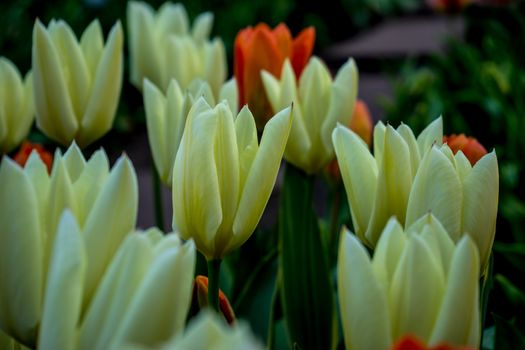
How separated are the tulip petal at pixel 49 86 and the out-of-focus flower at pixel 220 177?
0.36m

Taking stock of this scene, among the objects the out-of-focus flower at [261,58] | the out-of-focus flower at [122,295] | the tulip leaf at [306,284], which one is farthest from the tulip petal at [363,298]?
the out-of-focus flower at [261,58]

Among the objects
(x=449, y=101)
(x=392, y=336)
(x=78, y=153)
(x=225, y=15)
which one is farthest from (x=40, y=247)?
(x=225, y=15)

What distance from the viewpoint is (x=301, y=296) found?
1.07 metres

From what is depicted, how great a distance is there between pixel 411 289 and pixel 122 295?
0.61 feet

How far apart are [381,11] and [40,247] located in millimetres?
7907

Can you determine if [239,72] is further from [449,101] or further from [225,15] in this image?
[225,15]

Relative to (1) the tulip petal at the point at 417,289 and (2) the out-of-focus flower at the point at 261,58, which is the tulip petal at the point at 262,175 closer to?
(1) the tulip petal at the point at 417,289

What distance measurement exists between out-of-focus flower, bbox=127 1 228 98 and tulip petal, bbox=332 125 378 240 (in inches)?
19.3

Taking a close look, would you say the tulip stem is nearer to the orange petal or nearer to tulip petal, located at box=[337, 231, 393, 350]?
tulip petal, located at box=[337, 231, 393, 350]

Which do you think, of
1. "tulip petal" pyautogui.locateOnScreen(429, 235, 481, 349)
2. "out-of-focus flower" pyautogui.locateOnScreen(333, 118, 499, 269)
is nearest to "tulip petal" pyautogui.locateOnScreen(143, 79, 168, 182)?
"out-of-focus flower" pyautogui.locateOnScreen(333, 118, 499, 269)

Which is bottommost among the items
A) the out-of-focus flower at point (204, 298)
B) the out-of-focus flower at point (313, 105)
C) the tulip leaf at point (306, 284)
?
the tulip leaf at point (306, 284)

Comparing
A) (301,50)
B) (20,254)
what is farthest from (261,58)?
(20,254)

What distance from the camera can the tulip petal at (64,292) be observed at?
1.73ft

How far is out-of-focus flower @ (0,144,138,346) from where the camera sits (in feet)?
1.92
